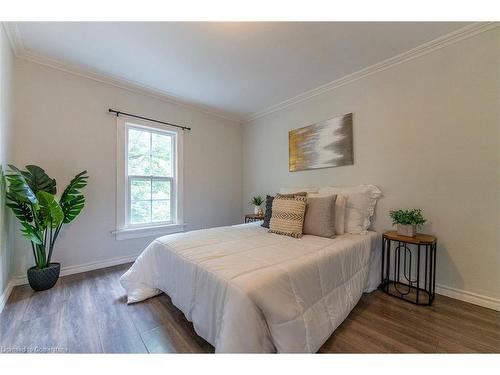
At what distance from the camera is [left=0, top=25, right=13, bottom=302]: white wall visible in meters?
1.77

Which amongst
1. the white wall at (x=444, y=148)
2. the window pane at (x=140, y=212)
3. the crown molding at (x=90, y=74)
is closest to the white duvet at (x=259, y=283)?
the white wall at (x=444, y=148)

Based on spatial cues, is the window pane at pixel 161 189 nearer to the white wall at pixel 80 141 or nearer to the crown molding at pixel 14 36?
the white wall at pixel 80 141

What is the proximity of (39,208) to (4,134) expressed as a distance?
73 cm

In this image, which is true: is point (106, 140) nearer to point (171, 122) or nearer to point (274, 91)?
point (171, 122)

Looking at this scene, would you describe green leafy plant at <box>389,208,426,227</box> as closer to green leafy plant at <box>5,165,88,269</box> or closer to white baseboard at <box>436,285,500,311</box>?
white baseboard at <box>436,285,500,311</box>

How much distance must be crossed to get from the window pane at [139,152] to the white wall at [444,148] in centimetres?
273

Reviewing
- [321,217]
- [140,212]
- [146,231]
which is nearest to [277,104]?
[321,217]

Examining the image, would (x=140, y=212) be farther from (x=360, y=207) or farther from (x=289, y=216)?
(x=360, y=207)

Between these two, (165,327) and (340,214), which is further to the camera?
(340,214)

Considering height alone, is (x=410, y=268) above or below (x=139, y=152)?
below

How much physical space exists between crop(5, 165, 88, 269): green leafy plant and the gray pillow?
244 centimetres

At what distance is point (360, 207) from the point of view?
7.45 ft
